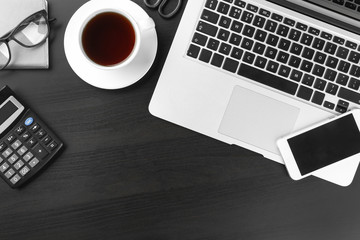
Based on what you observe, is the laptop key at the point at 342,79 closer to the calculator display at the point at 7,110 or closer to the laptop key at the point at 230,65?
the laptop key at the point at 230,65

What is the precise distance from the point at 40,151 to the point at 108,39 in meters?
0.23

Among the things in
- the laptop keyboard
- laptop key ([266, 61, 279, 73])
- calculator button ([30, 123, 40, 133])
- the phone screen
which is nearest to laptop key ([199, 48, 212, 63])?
the laptop keyboard

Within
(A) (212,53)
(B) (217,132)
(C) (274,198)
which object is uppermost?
(A) (212,53)

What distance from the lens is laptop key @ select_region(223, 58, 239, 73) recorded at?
2.38 feet

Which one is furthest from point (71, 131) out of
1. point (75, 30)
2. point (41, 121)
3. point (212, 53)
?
point (212, 53)

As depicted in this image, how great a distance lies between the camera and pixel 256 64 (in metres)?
0.73

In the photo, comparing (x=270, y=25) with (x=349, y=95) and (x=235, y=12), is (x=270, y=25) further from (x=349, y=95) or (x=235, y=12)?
(x=349, y=95)

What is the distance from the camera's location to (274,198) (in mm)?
759

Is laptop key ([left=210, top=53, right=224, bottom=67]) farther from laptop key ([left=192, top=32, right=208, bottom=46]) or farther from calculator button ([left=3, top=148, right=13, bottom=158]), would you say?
calculator button ([left=3, top=148, right=13, bottom=158])

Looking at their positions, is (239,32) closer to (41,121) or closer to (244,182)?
(244,182)

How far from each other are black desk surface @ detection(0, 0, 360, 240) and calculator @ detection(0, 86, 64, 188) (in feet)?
0.07

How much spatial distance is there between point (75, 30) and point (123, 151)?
0.23 meters

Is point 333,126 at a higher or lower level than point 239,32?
lower

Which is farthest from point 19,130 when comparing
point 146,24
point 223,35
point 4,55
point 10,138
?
point 223,35
